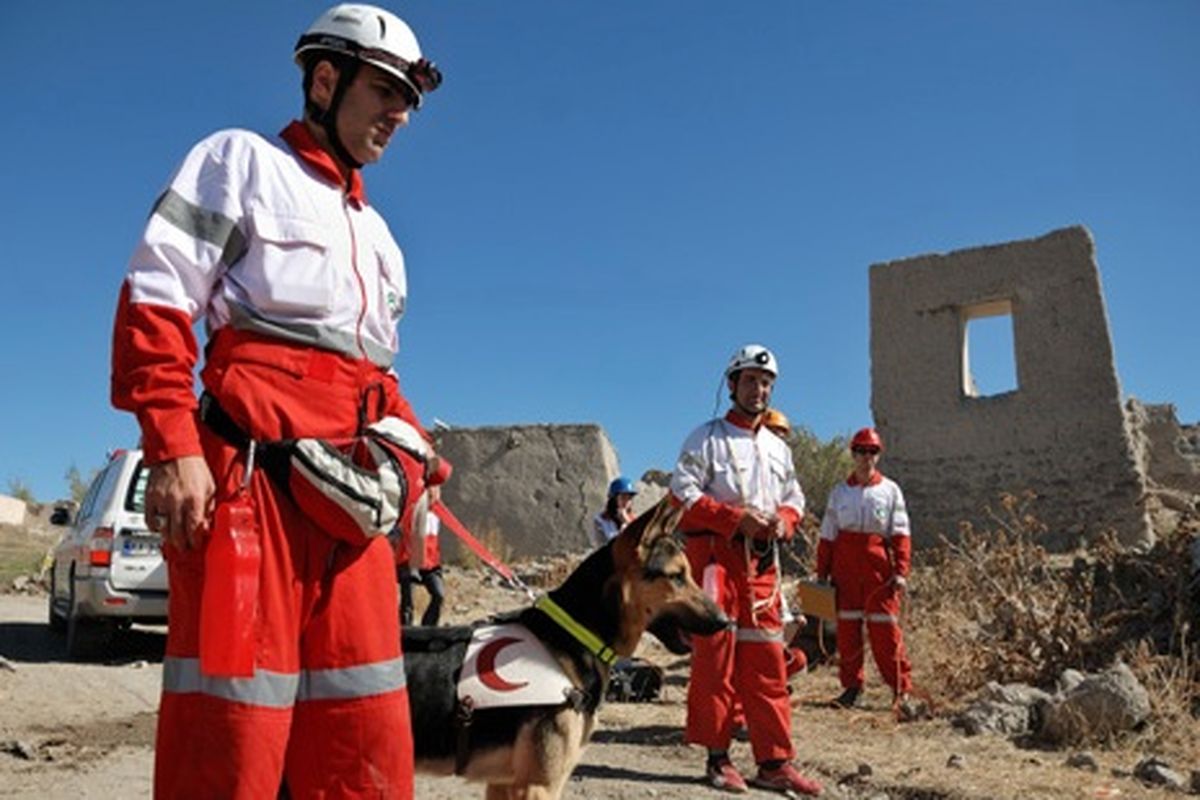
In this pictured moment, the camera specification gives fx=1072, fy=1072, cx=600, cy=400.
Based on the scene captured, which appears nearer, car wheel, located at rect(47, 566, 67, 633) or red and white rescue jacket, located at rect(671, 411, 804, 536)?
red and white rescue jacket, located at rect(671, 411, 804, 536)

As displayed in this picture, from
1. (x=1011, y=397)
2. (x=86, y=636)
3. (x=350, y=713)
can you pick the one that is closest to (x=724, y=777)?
(x=350, y=713)

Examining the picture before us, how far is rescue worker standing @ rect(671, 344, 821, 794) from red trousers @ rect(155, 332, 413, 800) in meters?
3.17

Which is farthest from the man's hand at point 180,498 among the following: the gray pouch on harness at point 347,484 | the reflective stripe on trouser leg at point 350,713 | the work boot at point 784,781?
the work boot at point 784,781

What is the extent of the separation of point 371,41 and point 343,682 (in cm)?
146

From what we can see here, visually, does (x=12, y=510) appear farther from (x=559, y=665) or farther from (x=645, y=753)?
(x=559, y=665)

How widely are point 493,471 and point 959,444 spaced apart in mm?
6846

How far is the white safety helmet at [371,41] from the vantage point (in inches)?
99.6

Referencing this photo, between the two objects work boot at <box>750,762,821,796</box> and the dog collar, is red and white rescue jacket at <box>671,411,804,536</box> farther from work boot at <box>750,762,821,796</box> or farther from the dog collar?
the dog collar

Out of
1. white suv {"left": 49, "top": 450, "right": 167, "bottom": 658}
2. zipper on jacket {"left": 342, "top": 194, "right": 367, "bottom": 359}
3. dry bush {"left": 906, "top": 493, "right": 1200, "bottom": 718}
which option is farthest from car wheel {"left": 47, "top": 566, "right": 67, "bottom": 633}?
Result: zipper on jacket {"left": 342, "top": 194, "right": 367, "bottom": 359}

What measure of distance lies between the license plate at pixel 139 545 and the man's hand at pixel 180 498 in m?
7.71

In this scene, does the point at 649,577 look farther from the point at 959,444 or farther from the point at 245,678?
the point at 959,444

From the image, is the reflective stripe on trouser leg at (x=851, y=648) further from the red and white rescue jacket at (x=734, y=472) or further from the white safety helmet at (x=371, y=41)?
the white safety helmet at (x=371, y=41)

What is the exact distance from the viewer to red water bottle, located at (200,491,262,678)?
2.05m

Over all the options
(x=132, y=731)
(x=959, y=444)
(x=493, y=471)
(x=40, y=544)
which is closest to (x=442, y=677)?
(x=132, y=731)
